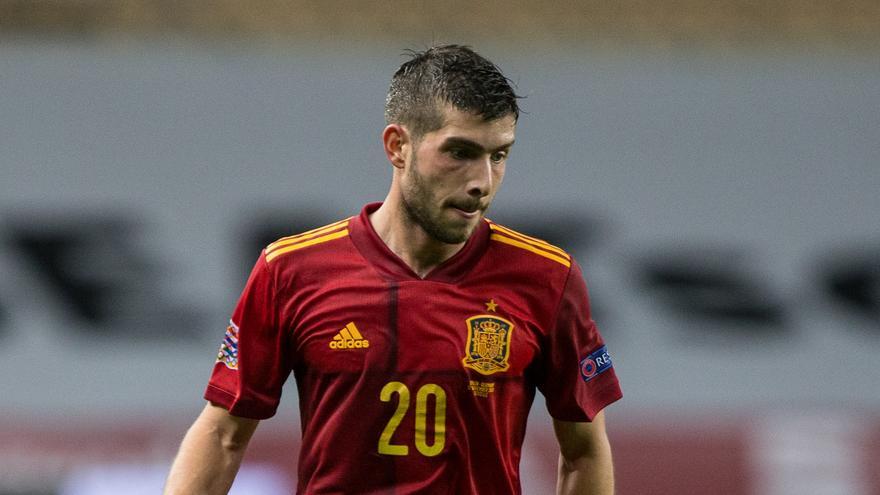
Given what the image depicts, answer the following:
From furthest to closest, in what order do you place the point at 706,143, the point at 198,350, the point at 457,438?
the point at 706,143, the point at 198,350, the point at 457,438

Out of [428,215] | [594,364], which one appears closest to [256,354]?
[428,215]

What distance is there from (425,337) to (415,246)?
0.69 ft

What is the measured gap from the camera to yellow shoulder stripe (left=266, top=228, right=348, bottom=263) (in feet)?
10.5

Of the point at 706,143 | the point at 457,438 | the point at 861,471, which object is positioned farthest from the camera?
the point at 706,143

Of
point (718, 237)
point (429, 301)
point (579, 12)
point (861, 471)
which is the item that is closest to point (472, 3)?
point (579, 12)

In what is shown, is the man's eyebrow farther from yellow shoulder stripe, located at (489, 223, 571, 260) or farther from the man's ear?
yellow shoulder stripe, located at (489, 223, 571, 260)

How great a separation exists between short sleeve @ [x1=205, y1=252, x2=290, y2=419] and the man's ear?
0.35 metres

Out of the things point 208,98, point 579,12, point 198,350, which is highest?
point 579,12

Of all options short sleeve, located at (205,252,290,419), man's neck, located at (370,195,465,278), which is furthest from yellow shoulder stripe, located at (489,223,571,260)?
short sleeve, located at (205,252,290,419)

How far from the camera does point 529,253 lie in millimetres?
3230

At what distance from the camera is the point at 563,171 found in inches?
348

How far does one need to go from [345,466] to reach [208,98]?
5.89 meters

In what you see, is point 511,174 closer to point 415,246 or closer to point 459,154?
point 415,246

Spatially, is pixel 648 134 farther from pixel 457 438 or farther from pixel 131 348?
pixel 457 438
